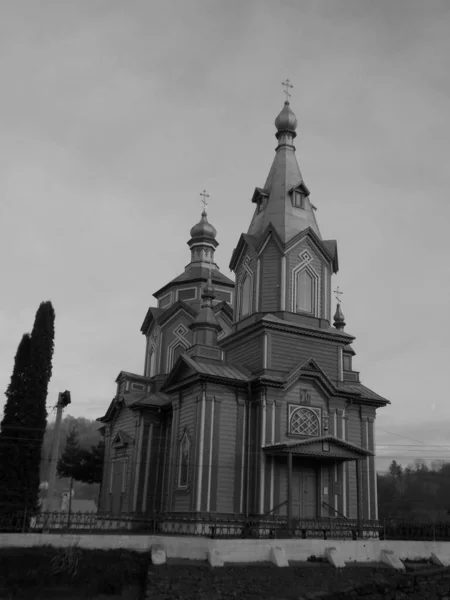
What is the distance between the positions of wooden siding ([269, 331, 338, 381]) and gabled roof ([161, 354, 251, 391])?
1.38 meters

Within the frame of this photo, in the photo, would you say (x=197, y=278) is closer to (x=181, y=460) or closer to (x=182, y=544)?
(x=181, y=460)

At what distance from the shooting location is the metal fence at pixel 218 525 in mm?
19016

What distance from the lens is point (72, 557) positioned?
15961mm

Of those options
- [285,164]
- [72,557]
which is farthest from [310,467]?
[285,164]

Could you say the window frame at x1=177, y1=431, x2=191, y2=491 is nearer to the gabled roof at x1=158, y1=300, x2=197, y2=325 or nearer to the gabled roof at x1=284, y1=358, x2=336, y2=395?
the gabled roof at x1=284, y1=358, x2=336, y2=395

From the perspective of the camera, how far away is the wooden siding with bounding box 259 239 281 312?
25.5 m

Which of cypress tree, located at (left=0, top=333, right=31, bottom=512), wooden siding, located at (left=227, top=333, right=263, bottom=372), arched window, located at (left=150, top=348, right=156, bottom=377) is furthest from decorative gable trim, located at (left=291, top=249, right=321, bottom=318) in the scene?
arched window, located at (left=150, top=348, right=156, bottom=377)

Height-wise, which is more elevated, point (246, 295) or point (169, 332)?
point (169, 332)

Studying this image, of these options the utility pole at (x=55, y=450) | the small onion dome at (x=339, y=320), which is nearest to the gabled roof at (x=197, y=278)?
the small onion dome at (x=339, y=320)

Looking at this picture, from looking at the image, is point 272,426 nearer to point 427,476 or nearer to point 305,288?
point 305,288

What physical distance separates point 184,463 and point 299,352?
628 centimetres

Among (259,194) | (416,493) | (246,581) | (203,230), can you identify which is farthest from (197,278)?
(416,493)

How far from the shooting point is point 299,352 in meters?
24.8

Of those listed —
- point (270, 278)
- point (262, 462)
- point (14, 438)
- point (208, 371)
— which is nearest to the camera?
point (14, 438)
